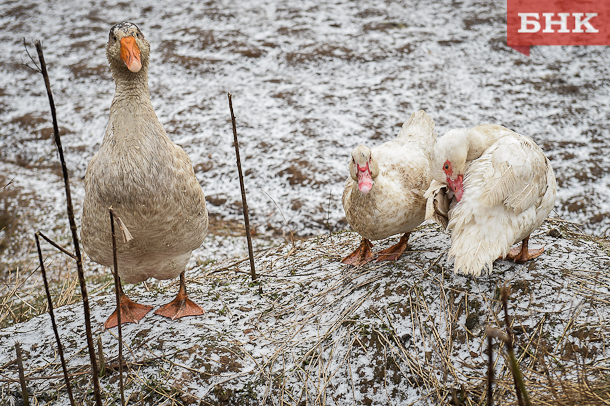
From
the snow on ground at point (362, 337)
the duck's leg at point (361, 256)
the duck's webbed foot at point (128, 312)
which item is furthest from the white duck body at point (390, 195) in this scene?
the duck's webbed foot at point (128, 312)

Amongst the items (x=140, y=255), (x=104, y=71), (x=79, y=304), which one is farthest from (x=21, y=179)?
(x=140, y=255)

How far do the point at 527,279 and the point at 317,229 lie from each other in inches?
148

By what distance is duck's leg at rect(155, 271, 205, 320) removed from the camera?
377 centimetres

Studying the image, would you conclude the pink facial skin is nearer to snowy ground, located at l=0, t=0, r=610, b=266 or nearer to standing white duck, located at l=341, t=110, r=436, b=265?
standing white duck, located at l=341, t=110, r=436, b=265

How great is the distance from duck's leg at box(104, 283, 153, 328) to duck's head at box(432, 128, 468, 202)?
2.72m

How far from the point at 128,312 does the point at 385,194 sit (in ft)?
7.77

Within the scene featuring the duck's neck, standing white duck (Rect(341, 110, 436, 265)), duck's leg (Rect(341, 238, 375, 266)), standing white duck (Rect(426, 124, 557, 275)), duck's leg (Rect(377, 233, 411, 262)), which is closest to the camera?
standing white duck (Rect(426, 124, 557, 275))

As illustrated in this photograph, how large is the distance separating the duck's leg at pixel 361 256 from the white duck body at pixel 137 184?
1576mm

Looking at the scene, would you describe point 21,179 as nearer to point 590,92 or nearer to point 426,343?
point 426,343

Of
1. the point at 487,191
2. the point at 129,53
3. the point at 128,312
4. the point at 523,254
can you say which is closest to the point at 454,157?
the point at 487,191

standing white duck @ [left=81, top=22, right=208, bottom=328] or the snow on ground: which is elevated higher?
standing white duck @ [left=81, top=22, right=208, bottom=328]

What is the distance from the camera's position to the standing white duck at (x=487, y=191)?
3.12 metres

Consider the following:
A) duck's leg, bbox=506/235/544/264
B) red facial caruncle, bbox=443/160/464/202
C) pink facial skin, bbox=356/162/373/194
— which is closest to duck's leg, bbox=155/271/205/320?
pink facial skin, bbox=356/162/373/194

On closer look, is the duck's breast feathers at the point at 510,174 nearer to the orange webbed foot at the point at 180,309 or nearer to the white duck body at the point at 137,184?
the white duck body at the point at 137,184
